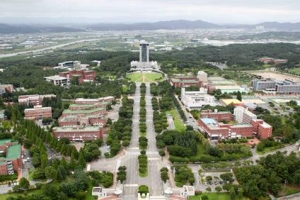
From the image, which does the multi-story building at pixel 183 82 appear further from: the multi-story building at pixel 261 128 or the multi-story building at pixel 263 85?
the multi-story building at pixel 261 128

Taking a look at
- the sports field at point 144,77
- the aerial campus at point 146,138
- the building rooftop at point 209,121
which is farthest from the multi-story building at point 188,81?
the building rooftop at point 209,121

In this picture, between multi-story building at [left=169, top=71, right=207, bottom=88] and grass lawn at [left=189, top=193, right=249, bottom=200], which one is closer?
grass lawn at [left=189, top=193, right=249, bottom=200]

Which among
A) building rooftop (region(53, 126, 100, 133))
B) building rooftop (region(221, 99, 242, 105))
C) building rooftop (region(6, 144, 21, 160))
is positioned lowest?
building rooftop (region(6, 144, 21, 160))

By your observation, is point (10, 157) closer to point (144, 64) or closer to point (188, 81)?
point (188, 81)

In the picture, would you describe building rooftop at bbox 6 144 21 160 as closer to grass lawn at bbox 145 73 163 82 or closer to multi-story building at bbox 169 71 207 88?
multi-story building at bbox 169 71 207 88

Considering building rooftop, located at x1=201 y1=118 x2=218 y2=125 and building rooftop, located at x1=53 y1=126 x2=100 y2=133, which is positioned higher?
building rooftop, located at x1=201 y1=118 x2=218 y2=125

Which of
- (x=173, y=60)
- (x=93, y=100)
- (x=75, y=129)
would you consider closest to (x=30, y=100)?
(x=93, y=100)

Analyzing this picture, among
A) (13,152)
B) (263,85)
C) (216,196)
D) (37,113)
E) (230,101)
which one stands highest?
(263,85)

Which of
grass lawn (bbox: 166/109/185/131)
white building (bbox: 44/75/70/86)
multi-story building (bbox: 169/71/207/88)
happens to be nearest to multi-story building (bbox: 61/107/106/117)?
grass lawn (bbox: 166/109/185/131)
